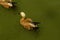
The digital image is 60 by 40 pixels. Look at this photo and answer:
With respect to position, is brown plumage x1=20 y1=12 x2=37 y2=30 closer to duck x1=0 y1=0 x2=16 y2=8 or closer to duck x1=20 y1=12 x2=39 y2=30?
duck x1=20 y1=12 x2=39 y2=30

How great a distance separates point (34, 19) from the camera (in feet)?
9.25

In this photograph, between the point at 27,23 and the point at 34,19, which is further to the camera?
the point at 34,19

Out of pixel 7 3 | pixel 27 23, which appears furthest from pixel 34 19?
pixel 7 3

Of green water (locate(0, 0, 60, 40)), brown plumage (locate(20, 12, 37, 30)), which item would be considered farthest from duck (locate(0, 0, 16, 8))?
brown plumage (locate(20, 12, 37, 30))

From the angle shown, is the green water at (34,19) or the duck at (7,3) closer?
the green water at (34,19)

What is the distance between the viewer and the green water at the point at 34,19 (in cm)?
267

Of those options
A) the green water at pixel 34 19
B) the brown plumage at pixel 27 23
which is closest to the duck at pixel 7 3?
the green water at pixel 34 19

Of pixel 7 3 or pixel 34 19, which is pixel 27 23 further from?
pixel 7 3

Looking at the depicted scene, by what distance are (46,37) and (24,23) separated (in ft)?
1.07

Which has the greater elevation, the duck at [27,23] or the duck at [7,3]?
the duck at [7,3]

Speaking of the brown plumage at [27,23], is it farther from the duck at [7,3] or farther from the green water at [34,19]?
the duck at [7,3]

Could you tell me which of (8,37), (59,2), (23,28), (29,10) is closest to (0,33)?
(8,37)

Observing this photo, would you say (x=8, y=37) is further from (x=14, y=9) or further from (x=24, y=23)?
(x=14, y=9)

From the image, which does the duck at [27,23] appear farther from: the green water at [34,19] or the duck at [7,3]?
the duck at [7,3]
